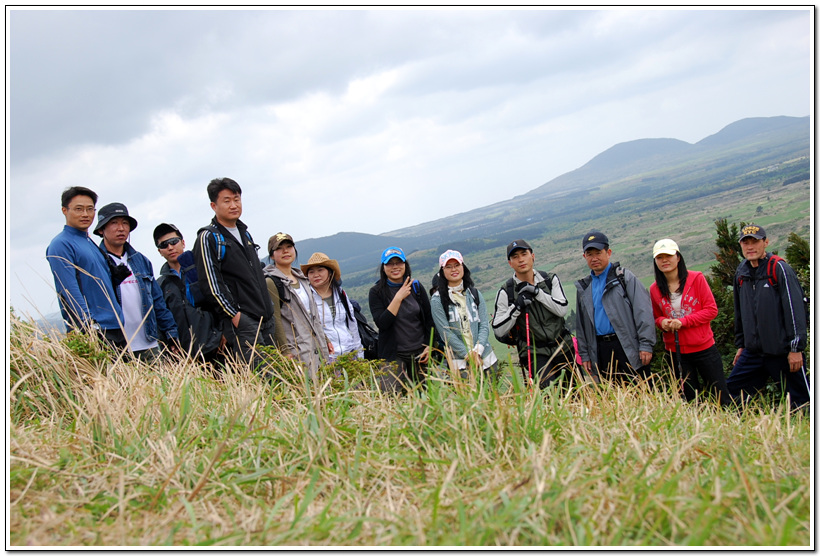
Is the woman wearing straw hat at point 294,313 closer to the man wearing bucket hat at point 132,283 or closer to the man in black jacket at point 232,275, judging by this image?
the man in black jacket at point 232,275

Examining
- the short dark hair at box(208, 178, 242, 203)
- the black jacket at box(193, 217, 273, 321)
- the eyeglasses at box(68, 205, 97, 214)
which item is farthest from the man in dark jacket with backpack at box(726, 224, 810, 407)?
the eyeglasses at box(68, 205, 97, 214)

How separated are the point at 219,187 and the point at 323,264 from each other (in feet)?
4.30

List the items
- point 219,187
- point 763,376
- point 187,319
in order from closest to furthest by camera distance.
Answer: point 219,187 → point 187,319 → point 763,376

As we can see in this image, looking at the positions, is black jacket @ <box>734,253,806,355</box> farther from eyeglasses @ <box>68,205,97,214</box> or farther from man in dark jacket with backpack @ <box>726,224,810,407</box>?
eyeglasses @ <box>68,205,97,214</box>

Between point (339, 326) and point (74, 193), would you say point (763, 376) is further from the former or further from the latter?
point (74, 193)

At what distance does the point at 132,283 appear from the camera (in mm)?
4836

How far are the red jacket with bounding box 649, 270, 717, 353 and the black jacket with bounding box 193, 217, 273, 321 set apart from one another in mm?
3783

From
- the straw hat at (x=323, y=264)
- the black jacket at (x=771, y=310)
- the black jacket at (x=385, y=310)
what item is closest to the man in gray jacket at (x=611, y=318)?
the black jacket at (x=771, y=310)

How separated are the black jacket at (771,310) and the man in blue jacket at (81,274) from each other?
5.91 m

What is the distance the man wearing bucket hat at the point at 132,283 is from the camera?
15.6ft

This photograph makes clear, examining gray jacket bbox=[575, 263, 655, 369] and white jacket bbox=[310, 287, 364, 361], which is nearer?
gray jacket bbox=[575, 263, 655, 369]

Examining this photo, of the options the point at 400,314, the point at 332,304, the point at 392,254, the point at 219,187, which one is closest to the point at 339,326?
the point at 332,304

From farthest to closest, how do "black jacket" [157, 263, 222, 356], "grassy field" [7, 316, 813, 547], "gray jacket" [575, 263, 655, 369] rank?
"gray jacket" [575, 263, 655, 369] < "black jacket" [157, 263, 222, 356] < "grassy field" [7, 316, 813, 547]

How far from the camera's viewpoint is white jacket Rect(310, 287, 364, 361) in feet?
18.6
